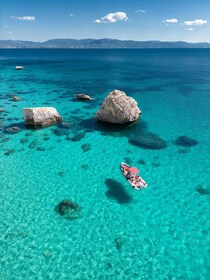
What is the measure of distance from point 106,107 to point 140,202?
1767cm

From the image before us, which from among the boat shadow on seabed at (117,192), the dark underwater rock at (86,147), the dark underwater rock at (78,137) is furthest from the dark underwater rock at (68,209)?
the dark underwater rock at (78,137)

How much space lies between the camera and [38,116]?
32406mm

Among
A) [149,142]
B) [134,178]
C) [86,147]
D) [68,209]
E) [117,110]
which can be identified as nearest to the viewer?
[68,209]

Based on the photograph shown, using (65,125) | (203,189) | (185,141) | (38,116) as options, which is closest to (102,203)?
(203,189)

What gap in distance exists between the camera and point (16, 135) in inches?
1192

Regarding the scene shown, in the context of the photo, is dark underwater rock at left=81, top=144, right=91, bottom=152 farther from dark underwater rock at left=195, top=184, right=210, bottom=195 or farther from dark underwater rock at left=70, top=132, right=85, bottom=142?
dark underwater rock at left=195, top=184, right=210, bottom=195

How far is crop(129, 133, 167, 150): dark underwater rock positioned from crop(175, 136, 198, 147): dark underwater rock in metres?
1.80

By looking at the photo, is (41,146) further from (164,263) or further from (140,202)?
(164,263)

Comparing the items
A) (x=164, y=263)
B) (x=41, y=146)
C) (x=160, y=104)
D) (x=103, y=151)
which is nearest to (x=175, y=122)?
(x=160, y=104)

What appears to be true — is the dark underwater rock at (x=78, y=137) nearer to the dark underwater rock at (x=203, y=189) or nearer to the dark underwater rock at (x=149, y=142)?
the dark underwater rock at (x=149, y=142)

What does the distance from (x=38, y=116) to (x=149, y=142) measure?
590 inches

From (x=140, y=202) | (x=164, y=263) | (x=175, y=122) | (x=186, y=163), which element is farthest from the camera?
(x=175, y=122)

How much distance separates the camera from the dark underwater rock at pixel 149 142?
2819cm

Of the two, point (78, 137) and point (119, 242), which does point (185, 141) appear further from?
point (119, 242)
